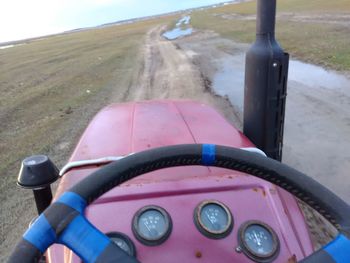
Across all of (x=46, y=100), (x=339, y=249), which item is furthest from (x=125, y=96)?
(x=339, y=249)

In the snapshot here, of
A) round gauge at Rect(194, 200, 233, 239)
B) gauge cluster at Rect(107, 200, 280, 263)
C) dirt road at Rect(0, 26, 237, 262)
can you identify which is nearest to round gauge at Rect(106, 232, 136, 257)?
gauge cluster at Rect(107, 200, 280, 263)

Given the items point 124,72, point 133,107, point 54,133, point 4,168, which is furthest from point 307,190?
point 124,72

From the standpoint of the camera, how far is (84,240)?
95 centimetres

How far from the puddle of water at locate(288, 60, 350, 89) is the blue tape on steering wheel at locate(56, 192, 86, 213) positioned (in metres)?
8.70

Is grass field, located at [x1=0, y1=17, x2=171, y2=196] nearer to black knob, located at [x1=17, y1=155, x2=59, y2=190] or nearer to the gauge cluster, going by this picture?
black knob, located at [x1=17, y1=155, x2=59, y2=190]

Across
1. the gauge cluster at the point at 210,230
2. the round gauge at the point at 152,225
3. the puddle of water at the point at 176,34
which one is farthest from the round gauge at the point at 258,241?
the puddle of water at the point at 176,34

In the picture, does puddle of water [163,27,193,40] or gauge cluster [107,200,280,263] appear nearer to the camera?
gauge cluster [107,200,280,263]

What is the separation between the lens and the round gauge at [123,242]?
1.37 meters

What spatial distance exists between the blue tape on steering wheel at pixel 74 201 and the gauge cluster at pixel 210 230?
39 cm

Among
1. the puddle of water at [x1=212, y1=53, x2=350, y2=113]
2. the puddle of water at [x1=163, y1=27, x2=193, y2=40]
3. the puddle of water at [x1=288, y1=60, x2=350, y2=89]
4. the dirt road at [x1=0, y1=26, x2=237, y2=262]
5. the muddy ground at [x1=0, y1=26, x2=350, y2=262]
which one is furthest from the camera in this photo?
the puddle of water at [x1=163, y1=27, x2=193, y2=40]

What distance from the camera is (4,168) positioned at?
5715mm

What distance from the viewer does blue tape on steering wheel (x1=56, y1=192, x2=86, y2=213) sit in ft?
3.34

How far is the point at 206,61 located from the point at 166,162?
14.0 meters

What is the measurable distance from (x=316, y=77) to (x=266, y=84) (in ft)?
28.0
